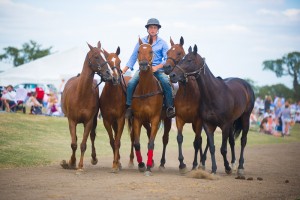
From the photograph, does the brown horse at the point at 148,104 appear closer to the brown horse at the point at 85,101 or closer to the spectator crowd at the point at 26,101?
the brown horse at the point at 85,101

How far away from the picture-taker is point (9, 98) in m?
26.4

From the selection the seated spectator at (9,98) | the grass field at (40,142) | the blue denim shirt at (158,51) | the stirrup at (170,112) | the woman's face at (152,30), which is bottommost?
the grass field at (40,142)

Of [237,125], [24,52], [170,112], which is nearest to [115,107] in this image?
[170,112]

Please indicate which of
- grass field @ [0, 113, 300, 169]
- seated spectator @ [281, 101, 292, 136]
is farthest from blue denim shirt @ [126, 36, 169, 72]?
seated spectator @ [281, 101, 292, 136]

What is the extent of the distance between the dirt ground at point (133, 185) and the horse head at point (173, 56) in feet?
8.23

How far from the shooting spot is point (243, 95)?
13.5 m

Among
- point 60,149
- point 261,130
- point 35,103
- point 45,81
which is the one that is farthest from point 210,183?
point 45,81

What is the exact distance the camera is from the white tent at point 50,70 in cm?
3462

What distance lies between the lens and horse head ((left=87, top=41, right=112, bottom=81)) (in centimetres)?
1146

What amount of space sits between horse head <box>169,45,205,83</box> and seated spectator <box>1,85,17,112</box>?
16.3 metres

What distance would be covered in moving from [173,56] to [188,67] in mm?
547

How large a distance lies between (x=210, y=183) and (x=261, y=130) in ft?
75.1

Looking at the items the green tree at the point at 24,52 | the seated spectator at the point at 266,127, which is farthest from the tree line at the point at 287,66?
the seated spectator at the point at 266,127

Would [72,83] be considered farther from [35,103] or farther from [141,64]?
[35,103]
